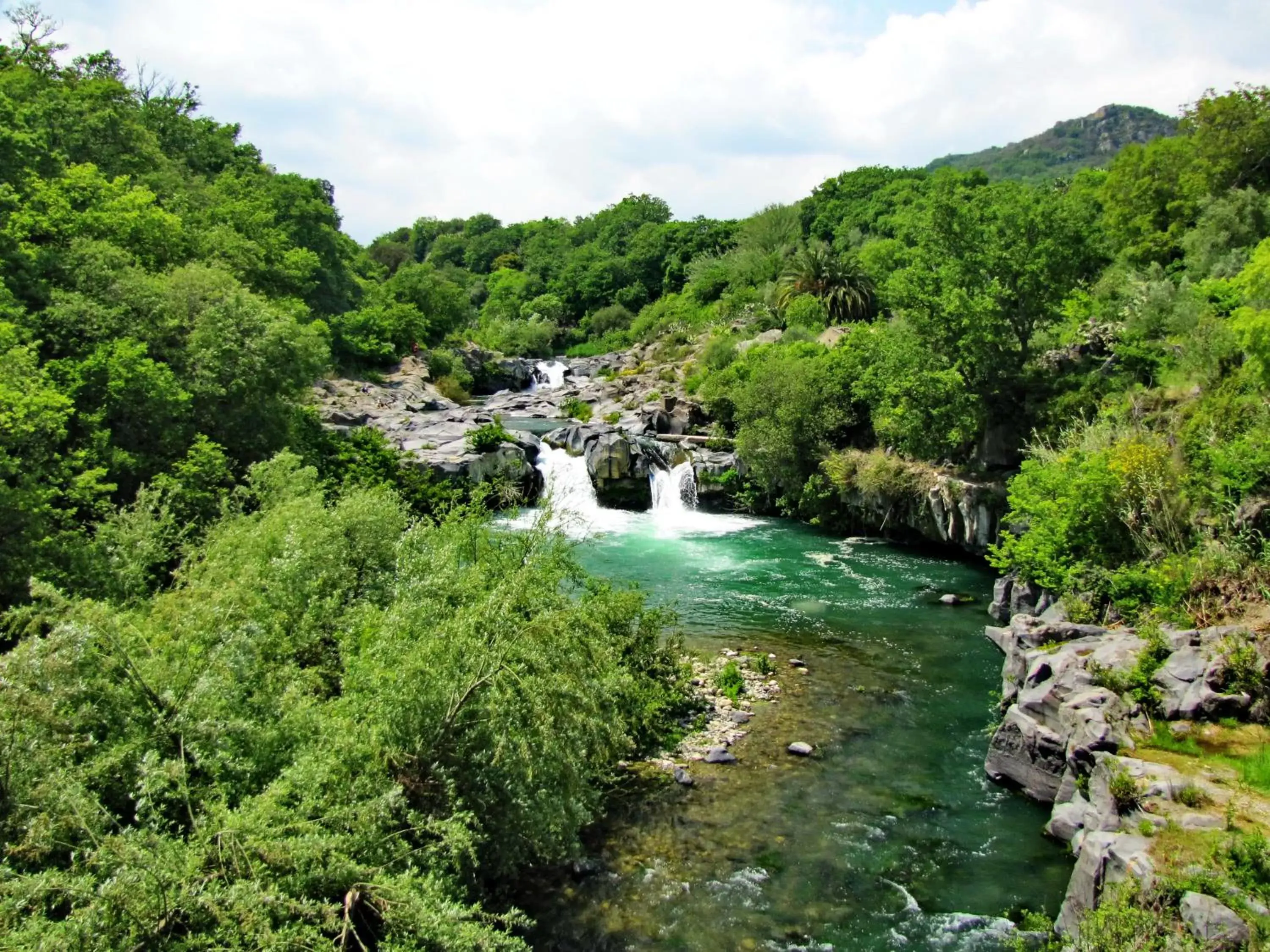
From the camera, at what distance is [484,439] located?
105 ft

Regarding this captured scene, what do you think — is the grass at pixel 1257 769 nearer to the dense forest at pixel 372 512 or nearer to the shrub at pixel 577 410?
the dense forest at pixel 372 512

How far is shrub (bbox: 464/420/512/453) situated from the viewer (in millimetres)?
32000

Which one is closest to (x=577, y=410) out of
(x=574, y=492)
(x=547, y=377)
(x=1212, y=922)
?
(x=574, y=492)

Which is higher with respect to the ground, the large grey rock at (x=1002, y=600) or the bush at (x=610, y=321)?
the bush at (x=610, y=321)

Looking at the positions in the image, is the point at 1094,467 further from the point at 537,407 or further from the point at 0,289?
the point at 537,407

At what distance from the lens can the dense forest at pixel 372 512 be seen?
728cm

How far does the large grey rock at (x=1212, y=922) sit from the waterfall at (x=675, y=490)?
25.1m

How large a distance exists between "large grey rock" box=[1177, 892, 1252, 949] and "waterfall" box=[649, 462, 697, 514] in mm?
25091

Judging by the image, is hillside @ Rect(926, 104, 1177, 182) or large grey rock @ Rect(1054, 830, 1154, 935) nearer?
large grey rock @ Rect(1054, 830, 1154, 935)

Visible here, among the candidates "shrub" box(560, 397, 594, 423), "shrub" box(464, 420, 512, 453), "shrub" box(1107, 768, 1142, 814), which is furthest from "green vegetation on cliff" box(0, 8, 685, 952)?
"shrub" box(560, 397, 594, 423)

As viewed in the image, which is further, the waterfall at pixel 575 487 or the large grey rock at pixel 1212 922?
the waterfall at pixel 575 487

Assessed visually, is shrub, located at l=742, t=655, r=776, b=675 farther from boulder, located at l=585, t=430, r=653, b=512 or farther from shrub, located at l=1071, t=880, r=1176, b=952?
boulder, located at l=585, t=430, r=653, b=512

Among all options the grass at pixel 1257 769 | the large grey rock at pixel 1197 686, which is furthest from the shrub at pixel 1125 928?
the large grey rock at pixel 1197 686

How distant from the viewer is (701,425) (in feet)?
126
